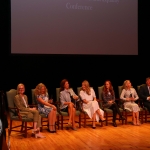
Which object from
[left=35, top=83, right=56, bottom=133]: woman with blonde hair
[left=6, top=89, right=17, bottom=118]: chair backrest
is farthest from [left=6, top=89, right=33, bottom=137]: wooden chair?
[left=35, top=83, right=56, bottom=133]: woman with blonde hair

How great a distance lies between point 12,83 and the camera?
819 cm

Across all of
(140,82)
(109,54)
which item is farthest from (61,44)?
(140,82)

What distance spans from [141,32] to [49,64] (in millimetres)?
2906

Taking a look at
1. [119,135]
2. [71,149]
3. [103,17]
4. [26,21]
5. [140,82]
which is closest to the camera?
[71,149]

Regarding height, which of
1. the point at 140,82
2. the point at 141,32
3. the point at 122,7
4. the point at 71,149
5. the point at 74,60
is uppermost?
the point at 122,7

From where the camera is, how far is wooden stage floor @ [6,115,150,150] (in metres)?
5.00

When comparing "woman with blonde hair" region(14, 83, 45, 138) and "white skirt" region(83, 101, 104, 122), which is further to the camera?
"white skirt" region(83, 101, 104, 122)

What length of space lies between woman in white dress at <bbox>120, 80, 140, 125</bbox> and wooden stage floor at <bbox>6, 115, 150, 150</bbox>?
15.9 inches

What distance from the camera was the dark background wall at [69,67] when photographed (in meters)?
8.05

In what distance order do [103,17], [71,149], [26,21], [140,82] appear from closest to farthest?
[71,149] → [26,21] → [103,17] → [140,82]

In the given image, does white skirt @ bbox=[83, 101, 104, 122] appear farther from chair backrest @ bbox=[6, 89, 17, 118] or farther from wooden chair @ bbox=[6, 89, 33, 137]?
chair backrest @ bbox=[6, 89, 17, 118]

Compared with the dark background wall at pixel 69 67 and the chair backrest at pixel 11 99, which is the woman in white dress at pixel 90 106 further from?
the dark background wall at pixel 69 67

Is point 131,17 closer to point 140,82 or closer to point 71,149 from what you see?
point 140,82

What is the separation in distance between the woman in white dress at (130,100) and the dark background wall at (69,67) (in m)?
1.63
